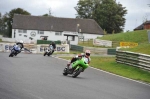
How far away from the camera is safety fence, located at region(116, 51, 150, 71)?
2198 centimetres

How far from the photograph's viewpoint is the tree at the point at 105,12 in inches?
4328

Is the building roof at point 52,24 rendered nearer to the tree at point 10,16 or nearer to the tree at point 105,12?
the tree at point 105,12

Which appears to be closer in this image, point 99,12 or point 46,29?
point 46,29

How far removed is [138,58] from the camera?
76.3 feet

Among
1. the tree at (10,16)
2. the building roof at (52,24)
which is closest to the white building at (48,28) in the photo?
the building roof at (52,24)

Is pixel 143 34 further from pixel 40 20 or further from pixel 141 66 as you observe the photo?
pixel 141 66

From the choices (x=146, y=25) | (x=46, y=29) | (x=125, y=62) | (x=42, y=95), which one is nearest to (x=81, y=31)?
(x=46, y=29)

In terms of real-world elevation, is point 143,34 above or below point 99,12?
below

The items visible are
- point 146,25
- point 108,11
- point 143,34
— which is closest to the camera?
point 143,34

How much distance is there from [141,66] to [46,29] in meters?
74.2

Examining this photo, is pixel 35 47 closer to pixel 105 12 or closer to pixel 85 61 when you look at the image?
pixel 85 61

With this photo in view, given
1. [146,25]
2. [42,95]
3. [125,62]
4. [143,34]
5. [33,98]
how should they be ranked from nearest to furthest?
[33,98], [42,95], [125,62], [143,34], [146,25]

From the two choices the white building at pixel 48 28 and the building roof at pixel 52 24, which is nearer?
the white building at pixel 48 28

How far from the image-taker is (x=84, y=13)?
384ft
